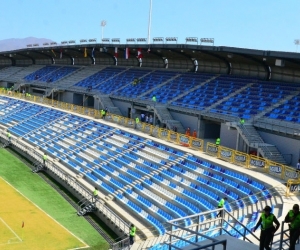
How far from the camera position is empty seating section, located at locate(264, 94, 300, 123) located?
24.4 m

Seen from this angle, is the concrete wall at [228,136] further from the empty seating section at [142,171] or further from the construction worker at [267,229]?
the construction worker at [267,229]

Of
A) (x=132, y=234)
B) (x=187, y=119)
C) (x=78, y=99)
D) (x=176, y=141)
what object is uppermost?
(x=187, y=119)

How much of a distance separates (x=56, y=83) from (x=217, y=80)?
26.0 m

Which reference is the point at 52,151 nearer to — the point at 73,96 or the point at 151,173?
the point at 151,173

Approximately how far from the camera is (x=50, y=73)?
200ft

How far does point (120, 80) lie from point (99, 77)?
201 inches

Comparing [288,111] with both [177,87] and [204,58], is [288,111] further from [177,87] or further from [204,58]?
[204,58]

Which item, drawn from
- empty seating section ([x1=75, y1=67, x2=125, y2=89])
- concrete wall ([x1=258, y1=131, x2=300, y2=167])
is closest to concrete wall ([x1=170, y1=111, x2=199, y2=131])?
concrete wall ([x1=258, y1=131, x2=300, y2=167])

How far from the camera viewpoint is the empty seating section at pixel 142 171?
1877 cm

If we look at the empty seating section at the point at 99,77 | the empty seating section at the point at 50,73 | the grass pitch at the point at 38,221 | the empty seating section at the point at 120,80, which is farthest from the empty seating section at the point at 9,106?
the grass pitch at the point at 38,221

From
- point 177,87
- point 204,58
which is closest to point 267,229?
point 177,87

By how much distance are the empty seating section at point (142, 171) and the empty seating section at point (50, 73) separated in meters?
21.1

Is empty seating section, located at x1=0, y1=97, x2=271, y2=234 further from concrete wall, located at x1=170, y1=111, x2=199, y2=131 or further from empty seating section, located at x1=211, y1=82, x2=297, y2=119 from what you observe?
empty seating section, located at x1=211, y1=82, x2=297, y2=119

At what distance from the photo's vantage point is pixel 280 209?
1580cm
